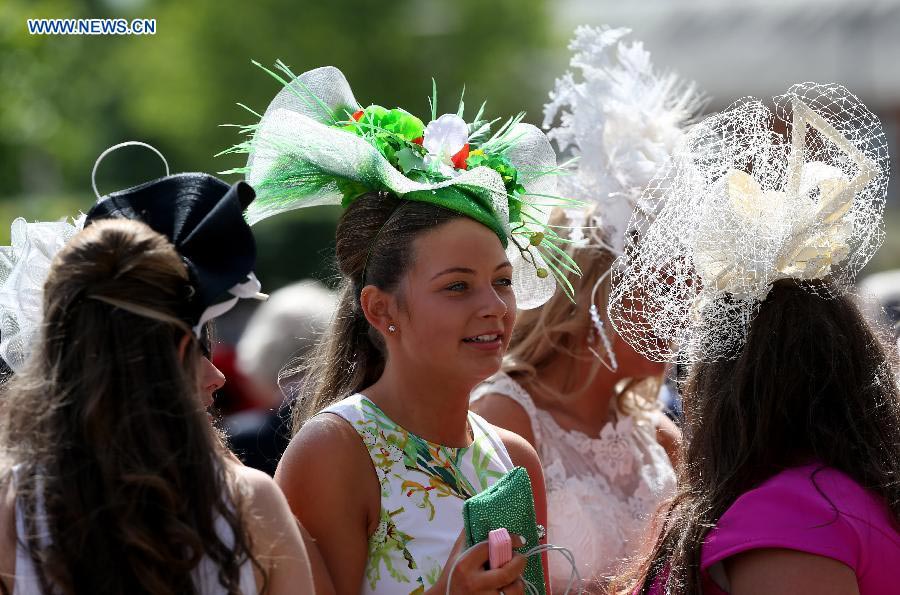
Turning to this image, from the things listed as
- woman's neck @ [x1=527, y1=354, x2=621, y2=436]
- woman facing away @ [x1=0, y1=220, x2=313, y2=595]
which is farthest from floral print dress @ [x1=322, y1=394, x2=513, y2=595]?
woman's neck @ [x1=527, y1=354, x2=621, y2=436]

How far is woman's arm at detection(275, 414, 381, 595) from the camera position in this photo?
2.13 metres

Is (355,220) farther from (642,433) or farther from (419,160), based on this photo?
(642,433)

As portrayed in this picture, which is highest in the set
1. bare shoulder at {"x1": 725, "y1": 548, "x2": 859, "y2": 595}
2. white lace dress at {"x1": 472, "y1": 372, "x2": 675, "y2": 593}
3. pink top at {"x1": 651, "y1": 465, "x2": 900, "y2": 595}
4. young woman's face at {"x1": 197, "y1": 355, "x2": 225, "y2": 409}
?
young woman's face at {"x1": 197, "y1": 355, "x2": 225, "y2": 409}

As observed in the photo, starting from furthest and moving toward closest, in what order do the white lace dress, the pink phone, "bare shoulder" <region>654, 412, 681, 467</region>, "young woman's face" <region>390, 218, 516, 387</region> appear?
"bare shoulder" <region>654, 412, 681, 467</region> → the white lace dress → "young woman's face" <region>390, 218, 516, 387</region> → the pink phone

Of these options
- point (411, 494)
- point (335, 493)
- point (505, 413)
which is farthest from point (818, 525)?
point (505, 413)

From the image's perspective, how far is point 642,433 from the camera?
3307 mm

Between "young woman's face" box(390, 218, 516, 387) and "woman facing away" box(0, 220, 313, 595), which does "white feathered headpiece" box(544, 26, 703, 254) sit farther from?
"woman facing away" box(0, 220, 313, 595)

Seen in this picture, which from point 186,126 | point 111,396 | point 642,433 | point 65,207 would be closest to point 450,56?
point 186,126

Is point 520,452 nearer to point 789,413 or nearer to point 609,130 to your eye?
point 789,413

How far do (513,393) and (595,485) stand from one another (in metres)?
0.35

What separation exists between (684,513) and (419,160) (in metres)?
0.96

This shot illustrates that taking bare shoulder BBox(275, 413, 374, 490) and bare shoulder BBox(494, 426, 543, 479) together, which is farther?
bare shoulder BBox(494, 426, 543, 479)

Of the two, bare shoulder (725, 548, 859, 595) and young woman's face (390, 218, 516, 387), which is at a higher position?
young woman's face (390, 218, 516, 387)

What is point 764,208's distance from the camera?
7.20ft
